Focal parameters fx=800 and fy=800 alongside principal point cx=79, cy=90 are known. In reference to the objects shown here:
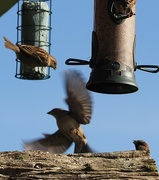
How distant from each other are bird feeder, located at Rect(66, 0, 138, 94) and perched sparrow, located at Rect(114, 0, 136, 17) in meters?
0.05

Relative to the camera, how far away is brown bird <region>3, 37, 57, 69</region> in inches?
442

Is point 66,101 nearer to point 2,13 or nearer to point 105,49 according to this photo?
point 2,13

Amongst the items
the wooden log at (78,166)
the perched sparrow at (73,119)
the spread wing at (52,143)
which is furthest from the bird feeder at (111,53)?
the spread wing at (52,143)

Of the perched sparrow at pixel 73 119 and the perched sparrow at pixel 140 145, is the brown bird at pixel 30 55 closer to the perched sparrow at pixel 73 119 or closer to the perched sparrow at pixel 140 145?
the perched sparrow at pixel 73 119

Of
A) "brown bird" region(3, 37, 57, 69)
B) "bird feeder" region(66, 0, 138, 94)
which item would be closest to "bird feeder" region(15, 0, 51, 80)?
"brown bird" region(3, 37, 57, 69)

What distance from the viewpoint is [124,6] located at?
7352mm

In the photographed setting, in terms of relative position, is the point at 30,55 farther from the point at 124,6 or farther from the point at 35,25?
the point at 124,6

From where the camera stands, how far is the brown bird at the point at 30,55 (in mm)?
11227

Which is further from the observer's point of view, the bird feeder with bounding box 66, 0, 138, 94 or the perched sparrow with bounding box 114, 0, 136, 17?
the perched sparrow with bounding box 114, 0, 136, 17

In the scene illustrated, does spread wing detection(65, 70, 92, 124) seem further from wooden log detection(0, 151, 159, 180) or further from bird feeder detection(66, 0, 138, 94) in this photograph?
wooden log detection(0, 151, 159, 180)

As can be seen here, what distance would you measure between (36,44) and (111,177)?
252 inches

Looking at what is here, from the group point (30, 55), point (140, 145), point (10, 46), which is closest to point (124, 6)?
point (140, 145)

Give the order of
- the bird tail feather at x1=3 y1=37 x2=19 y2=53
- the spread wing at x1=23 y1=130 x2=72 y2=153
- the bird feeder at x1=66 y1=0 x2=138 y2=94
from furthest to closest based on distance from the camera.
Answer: the bird tail feather at x1=3 y1=37 x2=19 y2=53 < the spread wing at x1=23 y1=130 x2=72 y2=153 < the bird feeder at x1=66 y1=0 x2=138 y2=94

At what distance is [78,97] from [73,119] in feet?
1.30
